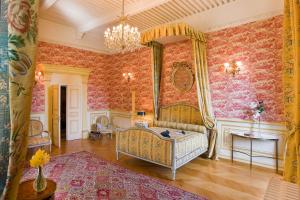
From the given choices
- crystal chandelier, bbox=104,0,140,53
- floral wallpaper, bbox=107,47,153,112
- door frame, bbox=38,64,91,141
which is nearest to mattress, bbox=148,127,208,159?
crystal chandelier, bbox=104,0,140,53

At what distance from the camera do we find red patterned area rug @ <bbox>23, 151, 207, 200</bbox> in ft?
9.71

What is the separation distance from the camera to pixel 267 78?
4152 millimetres

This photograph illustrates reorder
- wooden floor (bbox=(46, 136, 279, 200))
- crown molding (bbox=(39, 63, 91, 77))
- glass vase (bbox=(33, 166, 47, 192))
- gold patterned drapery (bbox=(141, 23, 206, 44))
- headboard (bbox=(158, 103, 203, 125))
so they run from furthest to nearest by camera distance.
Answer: crown molding (bbox=(39, 63, 91, 77)) → headboard (bbox=(158, 103, 203, 125)) → gold patterned drapery (bbox=(141, 23, 206, 44)) → wooden floor (bbox=(46, 136, 279, 200)) → glass vase (bbox=(33, 166, 47, 192))

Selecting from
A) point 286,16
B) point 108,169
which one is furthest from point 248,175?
point 286,16

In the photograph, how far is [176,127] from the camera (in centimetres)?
516

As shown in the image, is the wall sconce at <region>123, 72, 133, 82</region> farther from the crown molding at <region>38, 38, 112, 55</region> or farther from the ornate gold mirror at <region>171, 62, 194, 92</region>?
the ornate gold mirror at <region>171, 62, 194, 92</region>

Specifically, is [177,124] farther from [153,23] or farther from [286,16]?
[286,16]

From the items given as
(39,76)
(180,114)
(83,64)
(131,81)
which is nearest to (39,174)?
(180,114)

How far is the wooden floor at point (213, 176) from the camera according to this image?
3086 millimetres

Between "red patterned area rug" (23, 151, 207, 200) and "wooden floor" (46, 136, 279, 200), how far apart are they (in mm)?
269

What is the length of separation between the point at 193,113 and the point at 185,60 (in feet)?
5.27

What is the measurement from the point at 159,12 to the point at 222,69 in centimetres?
241

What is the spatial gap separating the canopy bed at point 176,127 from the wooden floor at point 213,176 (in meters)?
0.27

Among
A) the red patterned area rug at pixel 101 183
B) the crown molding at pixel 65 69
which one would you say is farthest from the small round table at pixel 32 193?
the crown molding at pixel 65 69
